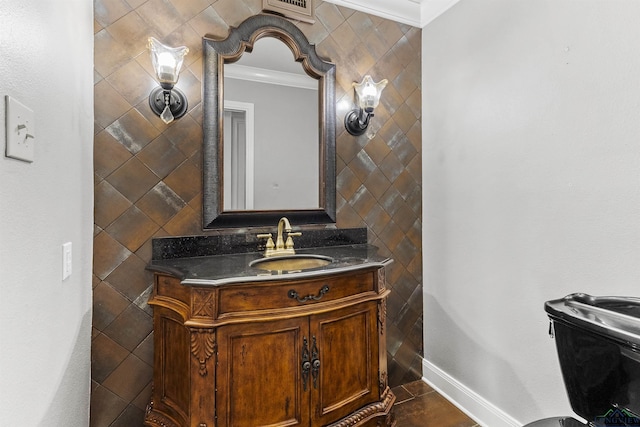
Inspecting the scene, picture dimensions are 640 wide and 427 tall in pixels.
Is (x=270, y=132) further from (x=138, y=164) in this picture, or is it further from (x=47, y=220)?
(x=47, y=220)

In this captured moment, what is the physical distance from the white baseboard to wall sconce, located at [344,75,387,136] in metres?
1.74

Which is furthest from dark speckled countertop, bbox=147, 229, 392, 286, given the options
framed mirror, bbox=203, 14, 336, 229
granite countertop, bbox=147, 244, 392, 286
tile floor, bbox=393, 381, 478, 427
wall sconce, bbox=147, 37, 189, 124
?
tile floor, bbox=393, 381, 478, 427

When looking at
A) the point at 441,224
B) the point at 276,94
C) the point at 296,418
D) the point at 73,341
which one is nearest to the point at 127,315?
the point at 73,341

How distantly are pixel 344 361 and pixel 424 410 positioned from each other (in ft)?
A: 2.99

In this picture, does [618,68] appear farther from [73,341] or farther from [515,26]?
[73,341]

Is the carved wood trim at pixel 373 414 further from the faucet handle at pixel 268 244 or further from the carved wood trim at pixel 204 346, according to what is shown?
the faucet handle at pixel 268 244

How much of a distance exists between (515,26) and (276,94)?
1348 millimetres

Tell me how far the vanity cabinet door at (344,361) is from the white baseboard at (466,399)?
73 cm

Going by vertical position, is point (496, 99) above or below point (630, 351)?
above

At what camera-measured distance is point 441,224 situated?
2.30 metres

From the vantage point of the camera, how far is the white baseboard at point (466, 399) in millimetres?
1861

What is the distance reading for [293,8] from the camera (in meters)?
2.02

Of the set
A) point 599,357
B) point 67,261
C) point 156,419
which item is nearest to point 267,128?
point 67,261

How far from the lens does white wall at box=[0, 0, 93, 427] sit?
29.3 inches
